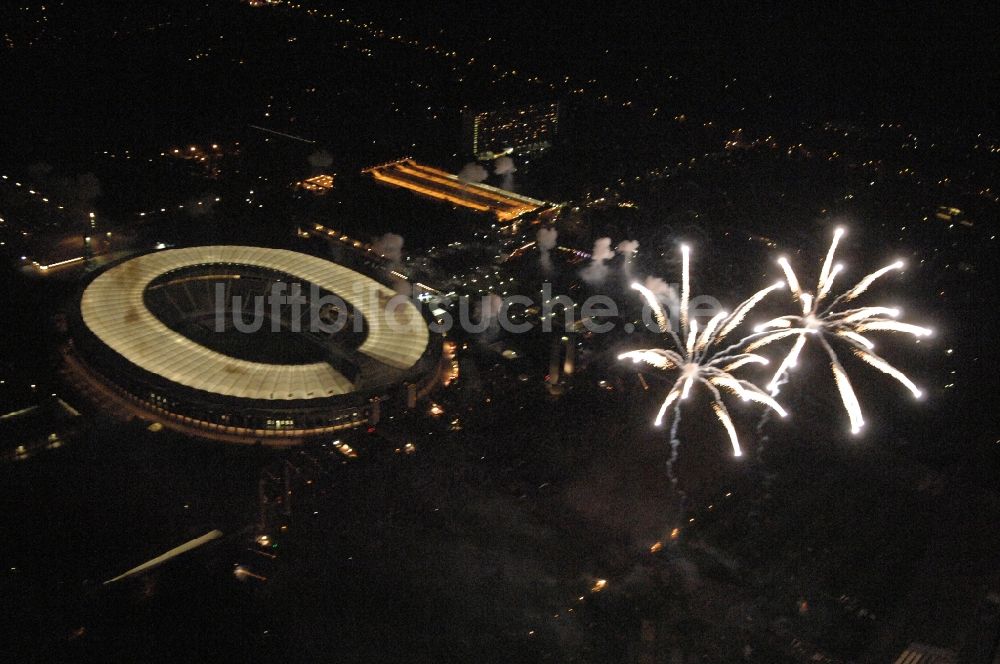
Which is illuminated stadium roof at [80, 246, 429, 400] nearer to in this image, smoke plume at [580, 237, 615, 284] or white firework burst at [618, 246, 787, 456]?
white firework burst at [618, 246, 787, 456]

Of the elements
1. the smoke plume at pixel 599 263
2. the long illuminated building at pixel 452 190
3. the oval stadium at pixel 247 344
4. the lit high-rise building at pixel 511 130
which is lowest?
the oval stadium at pixel 247 344

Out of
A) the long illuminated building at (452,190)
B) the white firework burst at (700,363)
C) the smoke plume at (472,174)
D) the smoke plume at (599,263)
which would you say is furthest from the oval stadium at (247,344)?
the smoke plume at (472,174)

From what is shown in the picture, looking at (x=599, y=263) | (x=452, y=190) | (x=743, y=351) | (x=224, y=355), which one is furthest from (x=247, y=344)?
(x=452, y=190)

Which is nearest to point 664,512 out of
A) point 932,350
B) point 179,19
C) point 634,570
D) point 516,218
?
point 634,570

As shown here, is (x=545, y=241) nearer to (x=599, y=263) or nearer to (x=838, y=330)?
(x=599, y=263)

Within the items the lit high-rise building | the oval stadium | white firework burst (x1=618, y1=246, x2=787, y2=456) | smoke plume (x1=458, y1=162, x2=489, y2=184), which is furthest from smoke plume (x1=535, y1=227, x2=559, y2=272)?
the lit high-rise building

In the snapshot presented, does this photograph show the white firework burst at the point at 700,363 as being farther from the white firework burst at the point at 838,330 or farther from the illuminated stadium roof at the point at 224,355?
the illuminated stadium roof at the point at 224,355

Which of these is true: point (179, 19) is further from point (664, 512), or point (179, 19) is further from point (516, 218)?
point (664, 512)

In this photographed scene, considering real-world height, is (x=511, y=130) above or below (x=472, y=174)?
above
